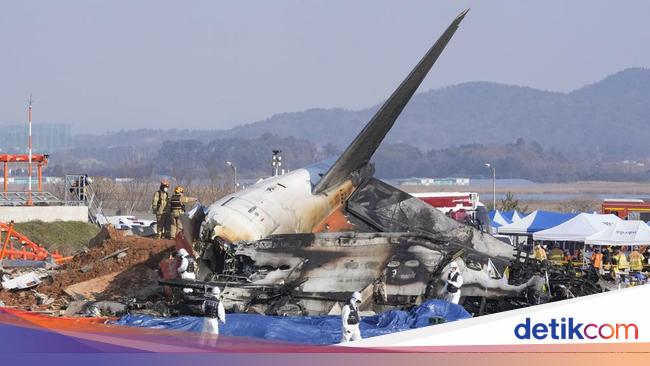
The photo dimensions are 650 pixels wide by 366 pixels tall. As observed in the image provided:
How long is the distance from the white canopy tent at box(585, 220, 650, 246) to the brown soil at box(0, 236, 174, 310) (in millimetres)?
24579

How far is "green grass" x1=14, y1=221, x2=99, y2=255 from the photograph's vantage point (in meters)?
47.7

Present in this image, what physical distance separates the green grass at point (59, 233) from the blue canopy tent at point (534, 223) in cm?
2074

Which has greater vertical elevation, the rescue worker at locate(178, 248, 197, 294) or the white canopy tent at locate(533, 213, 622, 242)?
the rescue worker at locate(178, 248, 197, 294)

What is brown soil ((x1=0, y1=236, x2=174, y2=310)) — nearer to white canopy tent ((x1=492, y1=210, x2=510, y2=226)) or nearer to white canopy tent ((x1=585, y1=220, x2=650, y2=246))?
white canopy tent ((x1=585, y1=220, x2=650, y2=246))

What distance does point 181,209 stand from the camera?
94.0 feet

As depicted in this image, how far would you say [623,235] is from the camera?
46.3 m

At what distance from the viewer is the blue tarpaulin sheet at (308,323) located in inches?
699

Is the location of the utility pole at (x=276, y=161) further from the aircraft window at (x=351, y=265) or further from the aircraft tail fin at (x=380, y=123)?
the aircraft window at (x=351, y=265)

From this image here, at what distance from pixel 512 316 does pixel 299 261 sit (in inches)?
504

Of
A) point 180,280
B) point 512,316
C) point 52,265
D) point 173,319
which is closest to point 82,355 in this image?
point 512,316

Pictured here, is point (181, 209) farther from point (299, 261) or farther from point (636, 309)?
point (636, 309)

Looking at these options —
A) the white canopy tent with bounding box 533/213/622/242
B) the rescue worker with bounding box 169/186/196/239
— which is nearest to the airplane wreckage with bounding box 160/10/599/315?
the rescue worker with bounding box 169/186/196/239

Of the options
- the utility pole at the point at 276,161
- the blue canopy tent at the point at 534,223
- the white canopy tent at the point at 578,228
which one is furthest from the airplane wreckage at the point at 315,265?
the blue canopy tent at the point at 534,223

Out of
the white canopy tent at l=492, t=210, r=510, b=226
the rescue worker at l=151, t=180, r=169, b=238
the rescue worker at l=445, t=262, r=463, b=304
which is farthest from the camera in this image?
the white canopy tent at l=492, t=210, r=510, b=226
